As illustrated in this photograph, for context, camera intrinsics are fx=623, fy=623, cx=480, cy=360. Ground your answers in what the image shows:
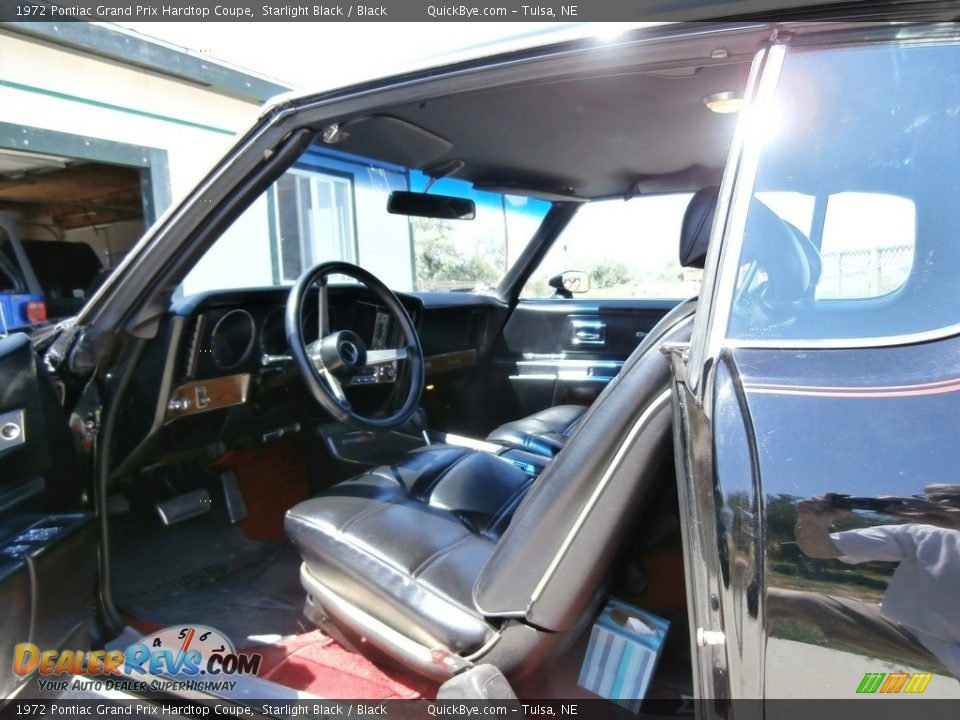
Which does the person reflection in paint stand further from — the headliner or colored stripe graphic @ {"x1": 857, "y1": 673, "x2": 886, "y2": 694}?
the headliner

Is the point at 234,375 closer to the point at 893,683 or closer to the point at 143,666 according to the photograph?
the point at 143,666

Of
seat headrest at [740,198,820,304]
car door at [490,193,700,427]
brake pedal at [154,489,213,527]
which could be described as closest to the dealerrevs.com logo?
brake pedal at [154,489,213,527]

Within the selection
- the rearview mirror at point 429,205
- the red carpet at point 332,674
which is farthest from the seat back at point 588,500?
the rearview mirror at point 429,205

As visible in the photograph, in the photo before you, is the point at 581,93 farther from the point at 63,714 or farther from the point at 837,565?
the point at 63,714

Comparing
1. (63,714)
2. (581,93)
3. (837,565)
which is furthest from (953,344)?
(63,714)

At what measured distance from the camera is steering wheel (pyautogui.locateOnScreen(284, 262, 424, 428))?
2.00 meters

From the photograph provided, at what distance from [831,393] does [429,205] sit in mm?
2417

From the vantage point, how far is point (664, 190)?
3047 mm

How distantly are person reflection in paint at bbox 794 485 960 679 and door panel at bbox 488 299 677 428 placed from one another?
241 cm

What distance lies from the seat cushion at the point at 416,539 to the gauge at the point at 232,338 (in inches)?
29.9

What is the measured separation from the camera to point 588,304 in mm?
3385

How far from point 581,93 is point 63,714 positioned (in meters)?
2.08

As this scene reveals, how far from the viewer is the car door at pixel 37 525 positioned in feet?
4.30

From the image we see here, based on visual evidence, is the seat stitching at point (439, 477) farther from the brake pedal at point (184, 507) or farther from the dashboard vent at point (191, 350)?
the brake pedal at point (184, 507)
